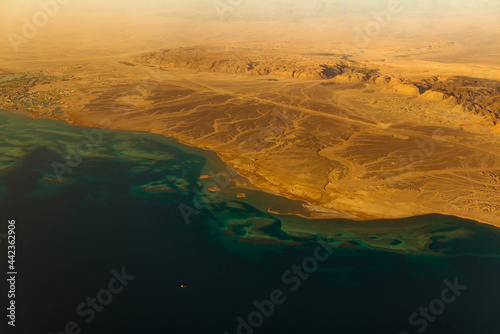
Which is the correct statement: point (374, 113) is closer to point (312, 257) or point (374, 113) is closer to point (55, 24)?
point (312, 257)

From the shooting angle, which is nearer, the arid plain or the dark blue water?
the dark blue water

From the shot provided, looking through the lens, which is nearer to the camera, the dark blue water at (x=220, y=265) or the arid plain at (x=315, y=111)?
the dark blue water at (x=220, y=265)

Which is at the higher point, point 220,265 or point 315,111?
point 315,111

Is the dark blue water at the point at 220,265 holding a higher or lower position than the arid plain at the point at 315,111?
lower

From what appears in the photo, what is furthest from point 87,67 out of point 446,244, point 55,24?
point 55,24

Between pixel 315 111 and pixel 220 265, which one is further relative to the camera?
pixel 315 111
